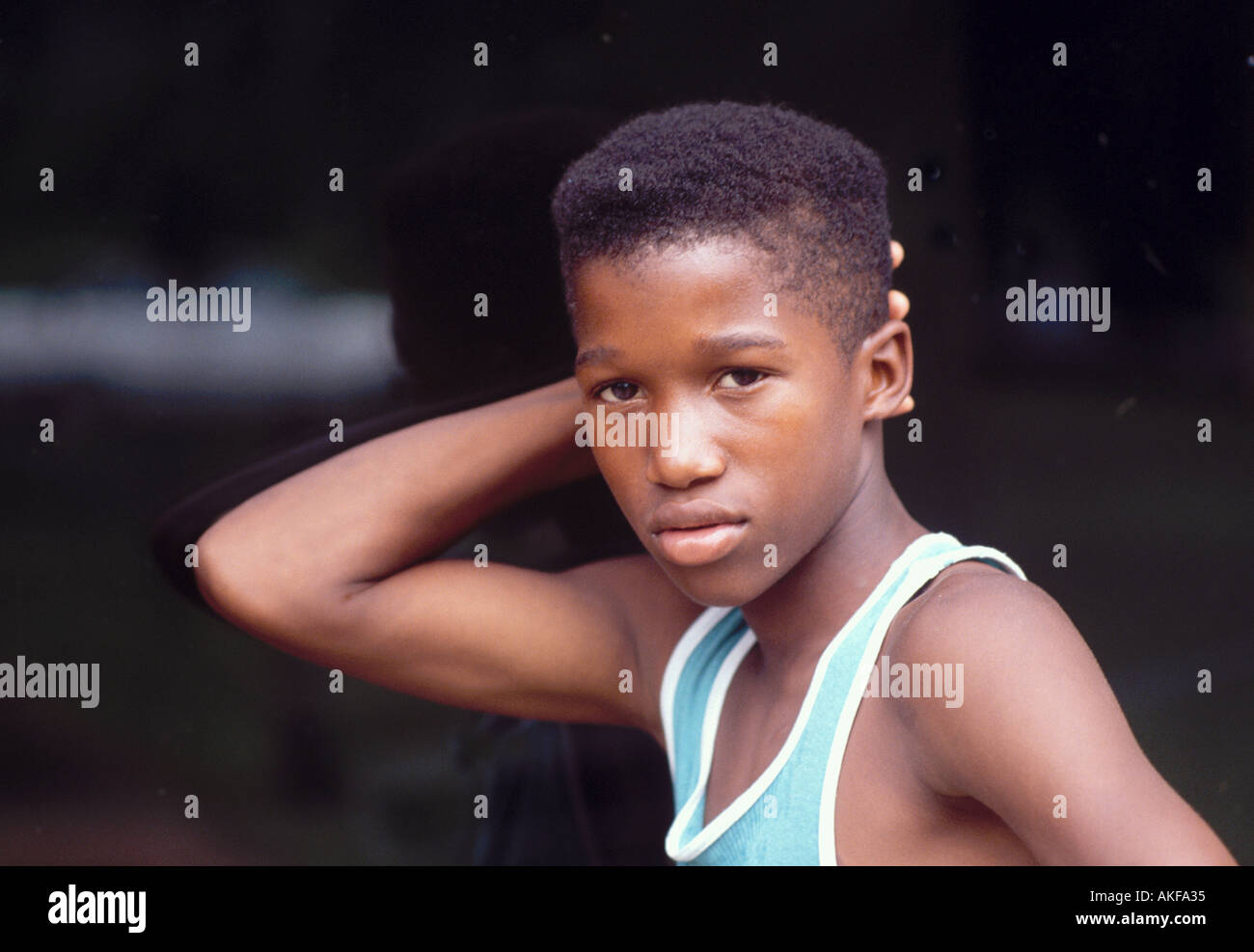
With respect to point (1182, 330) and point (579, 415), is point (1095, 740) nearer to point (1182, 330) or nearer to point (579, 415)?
point (579, 415)

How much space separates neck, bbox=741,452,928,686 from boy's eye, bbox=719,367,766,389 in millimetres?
195

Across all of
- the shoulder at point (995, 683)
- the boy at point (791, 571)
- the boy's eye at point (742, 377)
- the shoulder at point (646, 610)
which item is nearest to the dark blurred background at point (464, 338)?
the shoulder at point (646, 610)

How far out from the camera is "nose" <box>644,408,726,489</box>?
1203mm

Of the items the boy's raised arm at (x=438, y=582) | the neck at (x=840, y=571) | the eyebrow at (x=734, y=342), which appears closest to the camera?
the eyebrow at (x=734, y=342)

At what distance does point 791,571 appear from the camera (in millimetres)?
1346

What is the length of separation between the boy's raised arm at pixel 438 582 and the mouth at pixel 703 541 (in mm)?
333

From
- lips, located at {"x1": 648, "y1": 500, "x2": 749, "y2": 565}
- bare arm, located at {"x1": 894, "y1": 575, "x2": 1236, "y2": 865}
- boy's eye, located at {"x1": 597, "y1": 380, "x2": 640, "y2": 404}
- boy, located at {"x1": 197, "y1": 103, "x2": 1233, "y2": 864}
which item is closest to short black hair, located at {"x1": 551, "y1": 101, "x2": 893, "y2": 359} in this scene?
boy, located at {"x1": 197, "y1": 103, "x2": 1233, "y2": 864}

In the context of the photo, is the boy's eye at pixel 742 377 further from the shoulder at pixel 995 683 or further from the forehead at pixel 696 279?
the shoulder at pixel 995 683

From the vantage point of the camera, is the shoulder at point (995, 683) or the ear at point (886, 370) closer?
the shoulder at point (995, 683)

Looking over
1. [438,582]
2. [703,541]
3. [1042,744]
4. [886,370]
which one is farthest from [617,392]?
[1042,744]

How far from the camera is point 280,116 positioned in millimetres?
1812

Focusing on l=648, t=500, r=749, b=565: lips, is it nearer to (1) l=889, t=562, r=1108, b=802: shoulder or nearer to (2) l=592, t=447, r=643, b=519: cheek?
(2) l=592, t=447, r=643, b=519: cheek

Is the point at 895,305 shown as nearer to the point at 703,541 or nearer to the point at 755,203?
the point at 755,203

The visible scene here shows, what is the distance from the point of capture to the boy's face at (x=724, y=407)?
1201 millimetres
